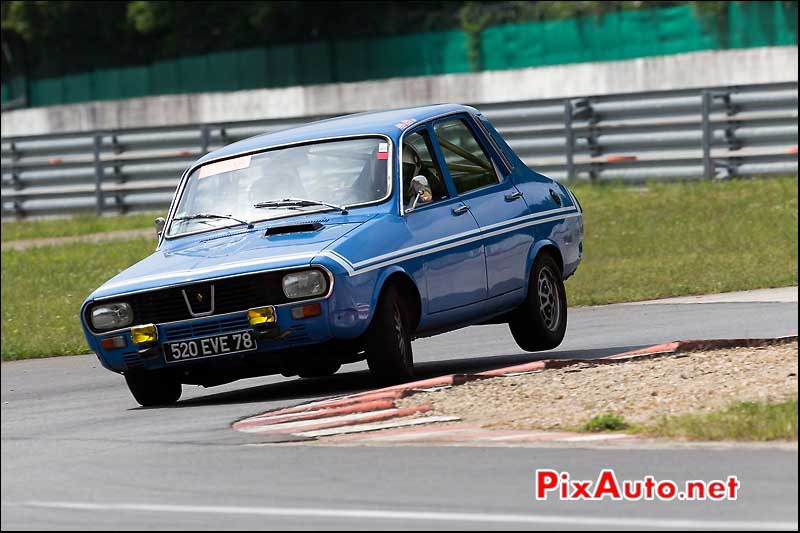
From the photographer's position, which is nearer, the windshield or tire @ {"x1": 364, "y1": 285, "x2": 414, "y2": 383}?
tire @ {"x1": 364, "y1": 285, "x2": 414, "y2": 383}

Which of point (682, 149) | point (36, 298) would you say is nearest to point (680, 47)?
point (682, 149)

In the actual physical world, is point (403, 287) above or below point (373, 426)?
above

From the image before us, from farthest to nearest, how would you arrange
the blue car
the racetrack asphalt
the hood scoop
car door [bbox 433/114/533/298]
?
car door [bbox 433/114/533/298] → the hood scoop → the blue car → the racetrack asphalt

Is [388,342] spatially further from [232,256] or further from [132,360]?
[132,360]

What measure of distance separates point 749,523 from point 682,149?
21.4 metres

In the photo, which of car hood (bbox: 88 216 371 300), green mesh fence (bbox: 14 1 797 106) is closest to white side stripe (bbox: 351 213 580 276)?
car hood (bbox: 88 216 371 300)

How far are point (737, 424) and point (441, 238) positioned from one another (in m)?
3.56

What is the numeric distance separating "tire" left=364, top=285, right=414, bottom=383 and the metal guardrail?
16.0m

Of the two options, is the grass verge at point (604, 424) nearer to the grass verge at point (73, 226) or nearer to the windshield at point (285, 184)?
the windshield at point (285, 184)

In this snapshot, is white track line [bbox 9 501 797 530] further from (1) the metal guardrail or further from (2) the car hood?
(1) the metal guardrail

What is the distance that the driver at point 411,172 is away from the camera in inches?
474

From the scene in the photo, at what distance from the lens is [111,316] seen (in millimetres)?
11445

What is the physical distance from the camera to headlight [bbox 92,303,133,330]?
37.3 feet

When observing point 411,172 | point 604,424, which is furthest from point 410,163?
Result: point 604,424
